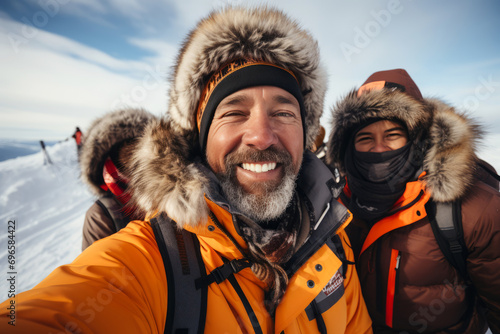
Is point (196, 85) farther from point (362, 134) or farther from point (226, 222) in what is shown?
point (362, 134)

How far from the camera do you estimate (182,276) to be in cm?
102

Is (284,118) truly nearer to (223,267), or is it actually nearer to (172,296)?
(223,267)

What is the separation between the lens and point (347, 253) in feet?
5.62

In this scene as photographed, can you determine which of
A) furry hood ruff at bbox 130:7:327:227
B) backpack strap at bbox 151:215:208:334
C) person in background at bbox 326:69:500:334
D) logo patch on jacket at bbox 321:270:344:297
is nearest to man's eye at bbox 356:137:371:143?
person in background at bbox 326:69:500:334

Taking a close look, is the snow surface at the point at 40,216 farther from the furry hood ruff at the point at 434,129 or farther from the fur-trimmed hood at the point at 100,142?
the furry hood ruff at the point at 434,129

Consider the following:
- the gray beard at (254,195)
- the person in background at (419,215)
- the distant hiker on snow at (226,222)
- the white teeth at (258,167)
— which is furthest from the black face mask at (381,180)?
the white teeth at (258,167)

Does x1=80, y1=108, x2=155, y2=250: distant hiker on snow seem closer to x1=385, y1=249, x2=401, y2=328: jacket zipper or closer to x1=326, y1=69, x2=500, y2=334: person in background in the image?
x1=326, y1=69, x2=500, y2=334: person in background

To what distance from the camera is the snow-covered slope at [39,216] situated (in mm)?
3975

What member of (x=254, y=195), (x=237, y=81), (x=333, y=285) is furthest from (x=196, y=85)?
(x=333, y=285)

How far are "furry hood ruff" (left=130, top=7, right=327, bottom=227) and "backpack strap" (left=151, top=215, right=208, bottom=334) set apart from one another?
4.0 inches

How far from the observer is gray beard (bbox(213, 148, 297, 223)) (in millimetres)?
1315

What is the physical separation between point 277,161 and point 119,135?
219cm

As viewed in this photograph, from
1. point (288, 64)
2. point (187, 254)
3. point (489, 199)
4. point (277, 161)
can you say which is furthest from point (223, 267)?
point (489, 199)

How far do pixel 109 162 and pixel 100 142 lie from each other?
26 centimetres
